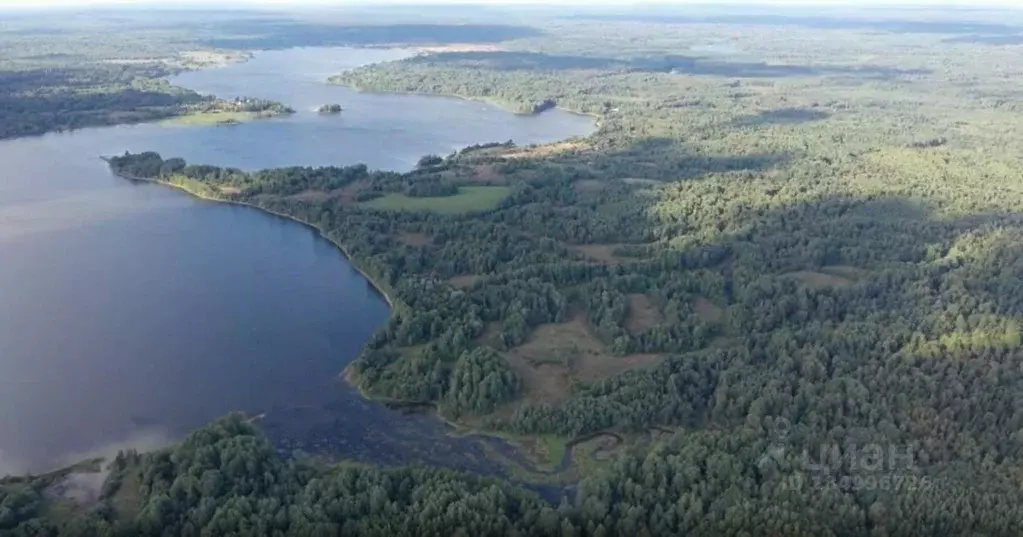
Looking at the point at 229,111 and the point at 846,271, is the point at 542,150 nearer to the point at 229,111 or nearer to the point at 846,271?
the point at 846,271

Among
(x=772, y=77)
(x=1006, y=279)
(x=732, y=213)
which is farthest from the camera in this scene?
(x=772, y=77)

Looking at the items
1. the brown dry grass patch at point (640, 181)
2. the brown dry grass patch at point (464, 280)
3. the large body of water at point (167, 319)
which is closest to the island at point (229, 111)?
the large body of water at point (167, 319)

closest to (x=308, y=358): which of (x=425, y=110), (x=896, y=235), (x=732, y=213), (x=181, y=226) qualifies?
(x=181, y=226)

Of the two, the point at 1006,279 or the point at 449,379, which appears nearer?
the point at 449,379

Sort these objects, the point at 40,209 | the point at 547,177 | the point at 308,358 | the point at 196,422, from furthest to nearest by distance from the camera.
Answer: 1. the point at 547,177
2. the point at 40,209
3. the point at 308,358
4. the point at 196,422

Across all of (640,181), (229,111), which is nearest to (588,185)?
(640,181)

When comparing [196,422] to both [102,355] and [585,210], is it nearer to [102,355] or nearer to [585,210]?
[102,355]

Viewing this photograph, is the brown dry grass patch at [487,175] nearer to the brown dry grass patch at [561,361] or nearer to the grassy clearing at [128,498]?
the brown dry grass patch at [561,361]
